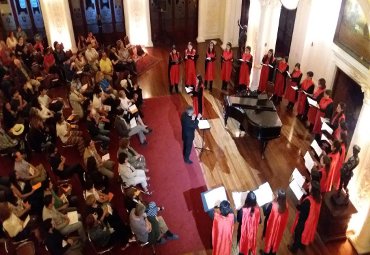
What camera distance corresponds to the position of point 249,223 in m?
6.14

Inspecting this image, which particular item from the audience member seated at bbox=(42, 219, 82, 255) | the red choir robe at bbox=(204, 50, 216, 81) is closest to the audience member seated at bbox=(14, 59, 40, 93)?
the red choir robe at bbox=(204, 50, 216, 81)

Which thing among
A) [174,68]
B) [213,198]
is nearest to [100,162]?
[213,198]

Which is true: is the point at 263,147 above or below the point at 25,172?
below

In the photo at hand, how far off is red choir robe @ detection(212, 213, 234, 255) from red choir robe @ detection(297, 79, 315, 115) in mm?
4870

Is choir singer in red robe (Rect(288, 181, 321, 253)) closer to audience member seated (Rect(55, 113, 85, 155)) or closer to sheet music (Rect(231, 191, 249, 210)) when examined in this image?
sheet music (Rect(231, 191, 249, 210))

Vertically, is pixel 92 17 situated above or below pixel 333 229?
above

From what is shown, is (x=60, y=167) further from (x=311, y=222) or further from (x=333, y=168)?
(x=333, y=168)

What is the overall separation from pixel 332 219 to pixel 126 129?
183 inches

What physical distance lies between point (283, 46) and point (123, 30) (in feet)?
19.8

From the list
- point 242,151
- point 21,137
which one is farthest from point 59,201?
point 242,151

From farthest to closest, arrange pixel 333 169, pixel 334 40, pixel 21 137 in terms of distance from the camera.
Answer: pixel 334 40 → pixel 21 137 → pixel 333 169

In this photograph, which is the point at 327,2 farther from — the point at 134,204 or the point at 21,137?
the point at 21,137

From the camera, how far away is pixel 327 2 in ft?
31.8

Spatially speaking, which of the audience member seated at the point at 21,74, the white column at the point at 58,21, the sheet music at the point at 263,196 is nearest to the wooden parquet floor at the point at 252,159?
the sheet music at the point at 263,196
